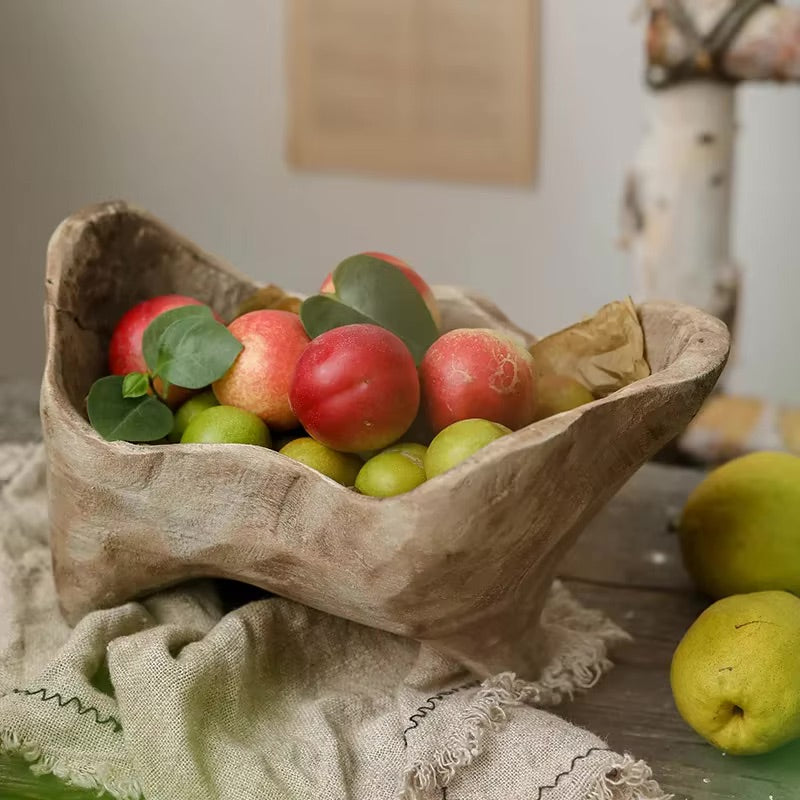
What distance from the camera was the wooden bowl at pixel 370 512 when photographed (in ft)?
1.88

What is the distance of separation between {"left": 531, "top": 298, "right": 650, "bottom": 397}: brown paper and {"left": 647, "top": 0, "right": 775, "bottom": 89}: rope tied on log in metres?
0.79

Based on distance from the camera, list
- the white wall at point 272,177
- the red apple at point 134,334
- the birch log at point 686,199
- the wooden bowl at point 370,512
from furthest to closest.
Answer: the white wall at point 272,177
the birch log at point 686,199
the red apple at point 134,334
the wooden bowl at point 370,512

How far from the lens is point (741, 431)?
1.43 meters

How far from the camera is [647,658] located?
30.5 inches

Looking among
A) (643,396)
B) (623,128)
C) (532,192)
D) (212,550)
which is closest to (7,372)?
(532,192)

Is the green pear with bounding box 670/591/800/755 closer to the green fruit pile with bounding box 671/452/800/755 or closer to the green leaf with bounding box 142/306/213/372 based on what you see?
the green fruit pile with bounding box 671/452/800/755

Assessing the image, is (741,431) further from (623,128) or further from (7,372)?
(7,372)

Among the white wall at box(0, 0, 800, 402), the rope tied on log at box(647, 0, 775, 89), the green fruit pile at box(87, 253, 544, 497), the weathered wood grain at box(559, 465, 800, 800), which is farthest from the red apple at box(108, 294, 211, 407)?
the white wall at box(0, 0, 800, 402)

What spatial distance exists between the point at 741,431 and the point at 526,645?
813 millimetres

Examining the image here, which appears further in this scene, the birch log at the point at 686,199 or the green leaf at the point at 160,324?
the birch log at the point at 686,199

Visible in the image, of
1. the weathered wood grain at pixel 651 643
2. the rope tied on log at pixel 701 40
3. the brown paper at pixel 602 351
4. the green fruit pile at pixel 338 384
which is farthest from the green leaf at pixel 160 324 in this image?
the rope tied on log at pixel 701 40

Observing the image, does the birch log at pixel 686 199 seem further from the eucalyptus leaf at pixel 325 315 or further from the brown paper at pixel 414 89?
the eucalyptus leaf at pixel 325 315

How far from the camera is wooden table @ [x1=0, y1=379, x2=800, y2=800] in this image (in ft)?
2.07

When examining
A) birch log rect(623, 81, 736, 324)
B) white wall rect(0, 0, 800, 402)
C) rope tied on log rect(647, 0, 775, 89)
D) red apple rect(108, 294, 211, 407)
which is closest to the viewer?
red apple rect(108, 294, 211, 407)
